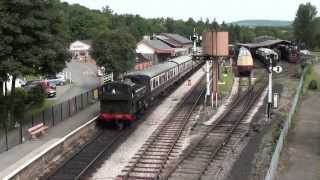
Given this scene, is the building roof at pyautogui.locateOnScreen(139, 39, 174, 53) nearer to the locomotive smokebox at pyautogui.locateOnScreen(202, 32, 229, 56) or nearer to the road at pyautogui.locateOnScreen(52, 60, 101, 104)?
the road at pyautogui.locateOnScreen(52, 60, 101, 104)

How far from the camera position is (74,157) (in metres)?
24.7

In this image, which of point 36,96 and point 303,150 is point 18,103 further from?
point 303,150

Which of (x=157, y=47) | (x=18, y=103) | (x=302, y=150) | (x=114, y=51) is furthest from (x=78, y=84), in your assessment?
(x=157, y=47)

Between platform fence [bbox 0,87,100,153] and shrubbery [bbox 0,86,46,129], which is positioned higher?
shrubbery [bbox 0,86,46,129]

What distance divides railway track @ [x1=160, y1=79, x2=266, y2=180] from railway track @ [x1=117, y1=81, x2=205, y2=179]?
0.59m

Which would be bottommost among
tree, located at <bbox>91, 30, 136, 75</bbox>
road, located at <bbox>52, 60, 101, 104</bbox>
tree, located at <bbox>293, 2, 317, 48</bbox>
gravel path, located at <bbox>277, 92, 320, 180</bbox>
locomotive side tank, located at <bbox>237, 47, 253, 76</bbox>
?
gravel path, located at <bbox>277, 92, 320, 180</bbox>

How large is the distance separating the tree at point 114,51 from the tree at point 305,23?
3243 inches

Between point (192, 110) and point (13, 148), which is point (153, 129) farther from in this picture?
point (13, 148)

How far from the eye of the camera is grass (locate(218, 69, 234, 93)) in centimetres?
4704

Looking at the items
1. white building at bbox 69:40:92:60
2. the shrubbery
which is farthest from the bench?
white building at bbox 69:40:92:60

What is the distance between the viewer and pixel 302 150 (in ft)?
79.7

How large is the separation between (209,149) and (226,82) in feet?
86.9

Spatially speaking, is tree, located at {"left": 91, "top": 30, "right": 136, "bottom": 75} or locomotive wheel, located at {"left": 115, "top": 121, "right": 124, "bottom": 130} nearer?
locomotive wheel, located at {"left": 115, "top": 121, "right": 124, "bottom": 130}

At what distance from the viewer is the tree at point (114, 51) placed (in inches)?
2015
